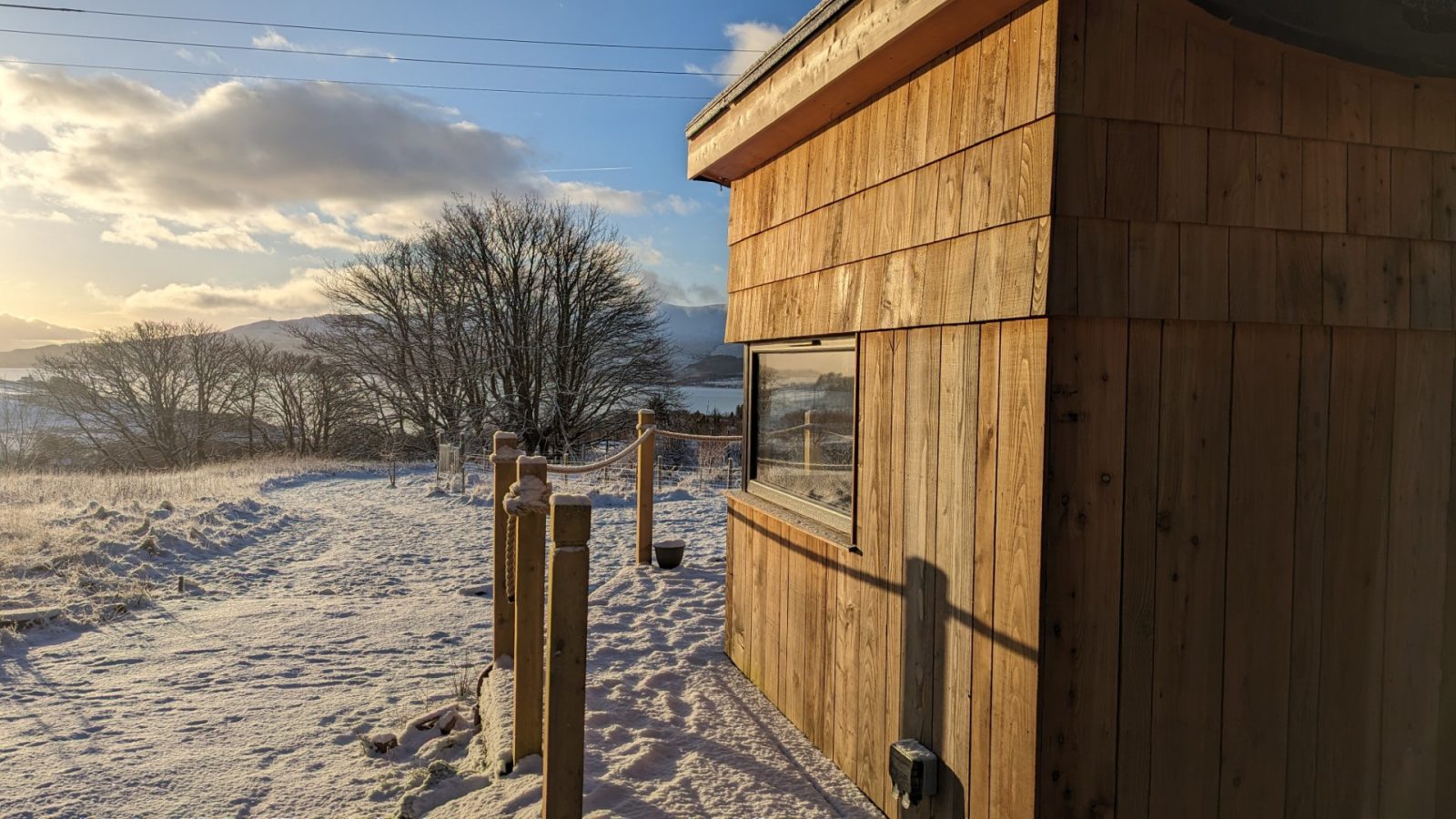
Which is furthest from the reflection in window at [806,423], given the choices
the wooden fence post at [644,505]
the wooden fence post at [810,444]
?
the wooden fence post at [644,505]

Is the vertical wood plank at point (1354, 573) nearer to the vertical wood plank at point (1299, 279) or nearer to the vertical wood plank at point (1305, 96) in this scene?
the vertical wood plank at point (1299, 279)

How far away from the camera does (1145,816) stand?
2.11 meters

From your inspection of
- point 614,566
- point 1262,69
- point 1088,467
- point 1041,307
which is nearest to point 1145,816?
point 1088,467

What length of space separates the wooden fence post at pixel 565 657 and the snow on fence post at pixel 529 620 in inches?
29.7

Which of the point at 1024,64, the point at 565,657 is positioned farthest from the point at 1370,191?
the point at 565,657

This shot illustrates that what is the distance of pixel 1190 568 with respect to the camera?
2.14m

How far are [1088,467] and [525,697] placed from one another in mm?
2204

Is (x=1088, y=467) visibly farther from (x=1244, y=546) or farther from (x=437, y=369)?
(x=437, y=369)

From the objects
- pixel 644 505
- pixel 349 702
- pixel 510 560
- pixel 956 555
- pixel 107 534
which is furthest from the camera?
pixel 107 534

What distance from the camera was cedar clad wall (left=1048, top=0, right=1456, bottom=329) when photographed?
2.03 meters

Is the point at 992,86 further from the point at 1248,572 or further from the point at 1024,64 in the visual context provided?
the point at 1248,572

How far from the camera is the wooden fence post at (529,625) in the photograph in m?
3.00

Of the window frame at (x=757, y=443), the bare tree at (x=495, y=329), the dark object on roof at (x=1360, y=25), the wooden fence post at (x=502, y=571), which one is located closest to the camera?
the dark object on roof at (x=1360, y=25)

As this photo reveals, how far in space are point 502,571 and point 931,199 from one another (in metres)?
2.74
